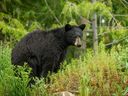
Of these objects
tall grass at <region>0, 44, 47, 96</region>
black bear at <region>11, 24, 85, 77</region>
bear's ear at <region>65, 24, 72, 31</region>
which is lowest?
tall grass at <region>0, 44, 47, 96</region>

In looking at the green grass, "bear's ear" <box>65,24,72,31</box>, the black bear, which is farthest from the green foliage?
the green grass

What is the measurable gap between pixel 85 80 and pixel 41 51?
82.5 inches

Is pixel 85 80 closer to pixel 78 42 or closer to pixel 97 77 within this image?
pixel 97 77

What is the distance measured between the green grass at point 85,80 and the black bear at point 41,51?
0.70 meters

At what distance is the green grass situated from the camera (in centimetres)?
841

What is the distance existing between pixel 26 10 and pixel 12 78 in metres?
11.9

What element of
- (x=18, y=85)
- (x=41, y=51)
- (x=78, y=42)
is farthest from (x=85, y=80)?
(x=78, y=42)

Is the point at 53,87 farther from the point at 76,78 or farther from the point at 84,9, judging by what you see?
the point at 84,9

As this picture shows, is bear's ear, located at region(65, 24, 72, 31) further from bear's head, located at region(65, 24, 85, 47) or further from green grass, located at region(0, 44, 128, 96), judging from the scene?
green grass, located at region(0, 44, 128, 96)

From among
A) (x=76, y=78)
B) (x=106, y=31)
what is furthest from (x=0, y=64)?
(x=106, y=31)

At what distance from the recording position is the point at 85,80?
8234 mm

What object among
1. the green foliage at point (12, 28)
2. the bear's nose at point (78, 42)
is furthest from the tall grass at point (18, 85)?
the green foliage at point (12, 28)

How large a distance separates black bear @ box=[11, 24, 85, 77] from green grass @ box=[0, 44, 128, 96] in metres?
0.70

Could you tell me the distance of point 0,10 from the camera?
19.8 m
